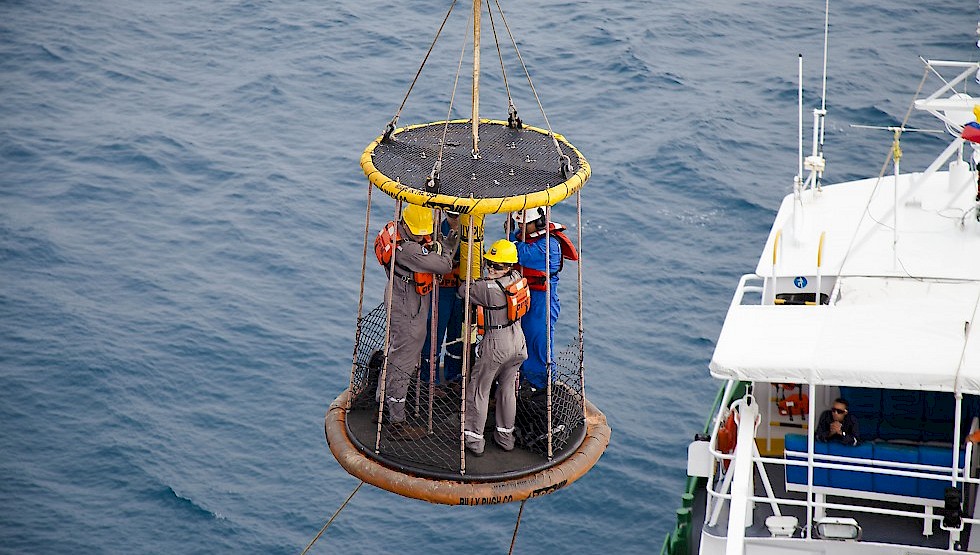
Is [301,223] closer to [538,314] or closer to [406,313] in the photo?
[538,314]

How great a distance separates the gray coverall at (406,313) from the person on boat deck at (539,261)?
2.49 feet

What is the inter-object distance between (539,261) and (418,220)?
4.84 ft

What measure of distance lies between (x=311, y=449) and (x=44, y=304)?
8820 mm

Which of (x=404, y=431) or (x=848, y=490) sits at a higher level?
(x=404, y=431)

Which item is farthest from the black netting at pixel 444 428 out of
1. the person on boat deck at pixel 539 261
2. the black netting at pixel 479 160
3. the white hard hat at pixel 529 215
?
the white hard hat at pixel 529 215

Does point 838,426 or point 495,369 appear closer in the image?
point 495,369

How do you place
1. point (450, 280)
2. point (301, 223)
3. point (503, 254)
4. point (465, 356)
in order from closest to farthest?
point (503, 254), point (465, 356), point (450, 280), point (301, 223)

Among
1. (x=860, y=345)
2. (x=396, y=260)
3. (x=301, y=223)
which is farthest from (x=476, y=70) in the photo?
(x=301, y=223)

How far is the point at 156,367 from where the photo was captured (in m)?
30.4

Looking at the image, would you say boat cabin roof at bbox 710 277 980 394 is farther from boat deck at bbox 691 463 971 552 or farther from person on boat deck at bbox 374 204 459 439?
person on boat deck at bbox 374 204 459 439

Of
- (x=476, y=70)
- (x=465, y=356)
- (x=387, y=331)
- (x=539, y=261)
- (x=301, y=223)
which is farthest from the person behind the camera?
(x=301, y=223)

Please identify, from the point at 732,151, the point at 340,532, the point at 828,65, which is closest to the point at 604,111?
the point at 732,151

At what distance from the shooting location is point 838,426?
16656mm

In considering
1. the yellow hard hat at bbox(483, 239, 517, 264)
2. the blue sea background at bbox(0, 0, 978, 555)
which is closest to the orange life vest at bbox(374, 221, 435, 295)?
the yellow hard hat at bbox(483, 239, 517, 264)
